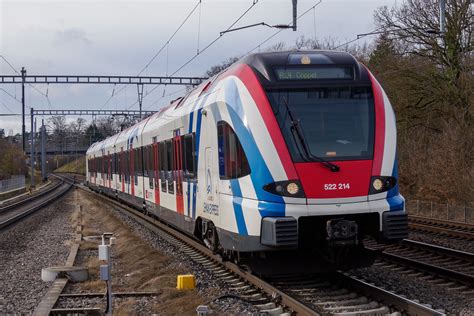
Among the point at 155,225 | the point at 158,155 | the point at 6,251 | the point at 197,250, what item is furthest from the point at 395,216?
the point at 155,225

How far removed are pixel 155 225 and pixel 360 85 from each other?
12.5 metres

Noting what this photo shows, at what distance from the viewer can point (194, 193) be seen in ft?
39.3

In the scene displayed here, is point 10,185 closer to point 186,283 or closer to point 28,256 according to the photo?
point 28,256

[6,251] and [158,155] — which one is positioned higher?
[158,155]

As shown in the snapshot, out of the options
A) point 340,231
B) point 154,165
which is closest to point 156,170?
point 154,165

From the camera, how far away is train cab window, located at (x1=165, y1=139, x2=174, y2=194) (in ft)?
47.8

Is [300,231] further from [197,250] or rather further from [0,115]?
[0,115]

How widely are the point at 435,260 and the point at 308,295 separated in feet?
14.5

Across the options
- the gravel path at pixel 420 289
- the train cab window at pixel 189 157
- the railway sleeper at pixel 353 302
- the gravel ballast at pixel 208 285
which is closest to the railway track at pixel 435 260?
the gravel path at pixel 420 289

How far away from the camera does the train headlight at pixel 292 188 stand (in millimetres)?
8414

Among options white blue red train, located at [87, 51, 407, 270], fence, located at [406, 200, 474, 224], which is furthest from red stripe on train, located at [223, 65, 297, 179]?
fence, located at [406, 200, 474, 224]

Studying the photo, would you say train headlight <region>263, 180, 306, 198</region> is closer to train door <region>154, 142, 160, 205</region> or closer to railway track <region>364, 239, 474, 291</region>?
railway track <region>364, 239, 474, 291</region>

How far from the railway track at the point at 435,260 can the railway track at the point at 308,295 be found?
85 centimetres

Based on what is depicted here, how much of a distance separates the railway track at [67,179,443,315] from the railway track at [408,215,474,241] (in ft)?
24.4
